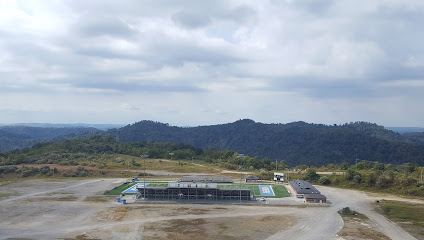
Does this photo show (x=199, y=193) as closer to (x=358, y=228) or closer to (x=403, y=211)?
(x=358, y=228)

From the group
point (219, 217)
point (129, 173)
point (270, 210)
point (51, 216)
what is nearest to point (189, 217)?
point (219, 217)

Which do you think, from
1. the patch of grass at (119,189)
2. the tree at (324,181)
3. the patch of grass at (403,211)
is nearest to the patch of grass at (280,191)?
the tree at (324,181)

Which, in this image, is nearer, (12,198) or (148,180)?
(12,198)

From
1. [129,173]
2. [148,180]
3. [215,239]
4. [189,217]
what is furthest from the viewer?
[129,173]

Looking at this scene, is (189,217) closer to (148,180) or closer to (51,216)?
(51,216)

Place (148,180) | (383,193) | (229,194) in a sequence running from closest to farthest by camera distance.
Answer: (229,194) → (383,193) → (148,180)

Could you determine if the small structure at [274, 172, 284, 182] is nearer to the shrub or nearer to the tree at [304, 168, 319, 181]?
the tree at [304, 168, 319, 181]
